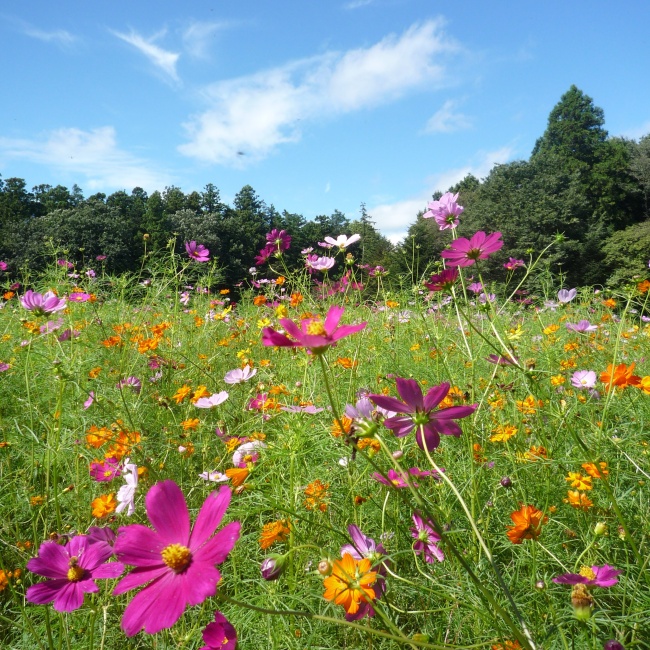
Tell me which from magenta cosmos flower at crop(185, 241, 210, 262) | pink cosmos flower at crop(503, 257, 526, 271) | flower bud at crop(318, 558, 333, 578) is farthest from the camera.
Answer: magenta cosmos flower at crop(185, 241, 210, 262)

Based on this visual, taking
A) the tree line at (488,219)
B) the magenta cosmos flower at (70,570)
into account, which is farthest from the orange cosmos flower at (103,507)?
the tree line at (488,219)

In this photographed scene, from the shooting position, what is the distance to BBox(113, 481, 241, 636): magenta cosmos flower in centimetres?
40

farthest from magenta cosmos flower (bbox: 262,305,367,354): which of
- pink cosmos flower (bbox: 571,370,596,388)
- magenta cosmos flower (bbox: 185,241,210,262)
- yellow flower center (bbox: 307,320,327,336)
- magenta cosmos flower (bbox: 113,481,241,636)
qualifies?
magenta cosmos flower (bbox: 185,241,210,262)

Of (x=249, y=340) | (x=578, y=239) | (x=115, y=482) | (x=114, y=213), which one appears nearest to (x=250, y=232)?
(x=114, y=213)

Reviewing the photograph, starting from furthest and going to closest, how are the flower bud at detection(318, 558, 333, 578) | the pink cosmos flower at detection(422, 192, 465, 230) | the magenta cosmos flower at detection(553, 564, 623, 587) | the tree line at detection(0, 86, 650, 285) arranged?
1. the tree line at detection(0, 86, 650, 285)
2. the pink cosmos flower at detection(422, 192, 465, 230)
3. the magenta cosmos flower at detection(553, 564, 623, 587)
4. the flower bud at detection(318, 558, 333, 578)

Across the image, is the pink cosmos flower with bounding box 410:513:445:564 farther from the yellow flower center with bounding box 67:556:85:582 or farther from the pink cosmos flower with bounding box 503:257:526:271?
the pink cosmos flower with bounding box 503:257:526:271

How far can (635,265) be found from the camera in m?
13.5

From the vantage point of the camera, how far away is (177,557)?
0.45m

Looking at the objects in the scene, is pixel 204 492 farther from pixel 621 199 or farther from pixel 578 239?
pixel 621 199

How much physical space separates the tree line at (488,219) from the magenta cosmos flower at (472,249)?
924cm

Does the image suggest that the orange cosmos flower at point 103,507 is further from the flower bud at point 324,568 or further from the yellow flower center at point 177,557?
the flower bud at point 324,568

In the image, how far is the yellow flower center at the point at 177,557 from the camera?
1.49 feet

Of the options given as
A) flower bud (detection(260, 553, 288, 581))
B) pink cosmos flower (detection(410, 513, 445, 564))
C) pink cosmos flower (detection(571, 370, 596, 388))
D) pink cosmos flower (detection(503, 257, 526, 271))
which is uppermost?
pink cosmos flower (detection(503, 257, 526, 271))

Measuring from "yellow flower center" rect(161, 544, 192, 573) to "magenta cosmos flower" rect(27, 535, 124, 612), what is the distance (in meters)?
0.22
